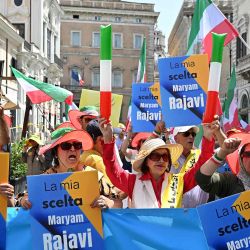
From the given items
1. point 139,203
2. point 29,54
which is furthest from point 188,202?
point 29,54

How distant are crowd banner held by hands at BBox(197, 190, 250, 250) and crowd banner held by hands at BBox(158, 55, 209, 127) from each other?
167 cm

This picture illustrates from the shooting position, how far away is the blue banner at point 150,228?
3.94 meters

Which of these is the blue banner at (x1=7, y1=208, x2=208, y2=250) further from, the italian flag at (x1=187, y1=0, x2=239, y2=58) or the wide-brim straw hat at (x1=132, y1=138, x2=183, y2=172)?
the italian flag at (x1=187, y1=0, x2=239, y2=58)

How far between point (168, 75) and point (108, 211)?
185 cm

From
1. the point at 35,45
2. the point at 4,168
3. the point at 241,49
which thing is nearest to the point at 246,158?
→ the point at 4,168

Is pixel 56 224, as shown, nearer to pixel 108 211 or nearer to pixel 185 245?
pixel 108 211

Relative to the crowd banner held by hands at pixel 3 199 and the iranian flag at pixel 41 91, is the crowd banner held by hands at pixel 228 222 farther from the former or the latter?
the iranian flag at pixel 41 91

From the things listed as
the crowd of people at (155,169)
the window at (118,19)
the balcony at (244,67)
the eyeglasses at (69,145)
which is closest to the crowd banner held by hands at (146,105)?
the crowd of people at (155,169)

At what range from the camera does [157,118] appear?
7707 mm

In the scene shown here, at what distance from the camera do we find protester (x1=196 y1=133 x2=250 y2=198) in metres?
3.70

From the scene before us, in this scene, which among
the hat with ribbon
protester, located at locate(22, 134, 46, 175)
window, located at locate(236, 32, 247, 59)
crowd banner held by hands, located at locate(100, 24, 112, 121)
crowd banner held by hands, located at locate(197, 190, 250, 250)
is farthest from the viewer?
window, located at locate(236, 32, 247, 59)

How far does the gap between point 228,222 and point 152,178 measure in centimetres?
94

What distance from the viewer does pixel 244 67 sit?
31812mm

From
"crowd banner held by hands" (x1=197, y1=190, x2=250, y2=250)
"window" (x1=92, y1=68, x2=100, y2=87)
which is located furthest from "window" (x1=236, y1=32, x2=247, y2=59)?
"crowd banner held by hands" (x1=197, y1=190, x2=250, y2=250)
